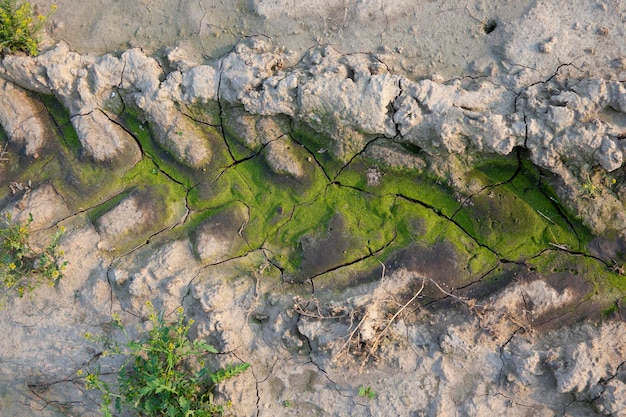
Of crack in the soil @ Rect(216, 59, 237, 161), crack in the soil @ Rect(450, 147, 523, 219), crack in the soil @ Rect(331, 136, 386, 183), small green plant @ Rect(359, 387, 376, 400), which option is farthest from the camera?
crack in the soil @ Rect(216, 59, 237, 161)

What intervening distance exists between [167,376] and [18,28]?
3126mm

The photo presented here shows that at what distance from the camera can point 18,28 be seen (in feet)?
14.7

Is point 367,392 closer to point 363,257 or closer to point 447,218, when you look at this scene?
point 363,257

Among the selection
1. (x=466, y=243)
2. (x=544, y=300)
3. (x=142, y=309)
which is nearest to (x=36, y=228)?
(x=142, y=309)

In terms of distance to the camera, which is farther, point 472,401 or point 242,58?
point 242,58

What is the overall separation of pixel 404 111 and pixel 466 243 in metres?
1.15

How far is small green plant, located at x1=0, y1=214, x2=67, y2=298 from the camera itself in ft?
14.1

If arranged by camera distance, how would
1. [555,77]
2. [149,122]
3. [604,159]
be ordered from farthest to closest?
[149,122] → [555,77] → [604,159]

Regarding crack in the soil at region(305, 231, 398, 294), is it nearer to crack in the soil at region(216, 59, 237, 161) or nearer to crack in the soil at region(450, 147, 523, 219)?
crack in the soil at region(450, 147, 523, 219)

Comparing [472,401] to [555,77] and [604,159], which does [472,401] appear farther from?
[555,77]

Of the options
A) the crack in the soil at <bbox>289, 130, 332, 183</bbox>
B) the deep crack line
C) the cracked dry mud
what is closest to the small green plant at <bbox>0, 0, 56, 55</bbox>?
the cracked dry mud

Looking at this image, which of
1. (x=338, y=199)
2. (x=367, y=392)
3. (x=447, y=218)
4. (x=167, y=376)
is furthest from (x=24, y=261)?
(x=447, y=218)

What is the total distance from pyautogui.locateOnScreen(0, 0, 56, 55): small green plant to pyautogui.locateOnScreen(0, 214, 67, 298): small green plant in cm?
145

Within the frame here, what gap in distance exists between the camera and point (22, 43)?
457 centimetres
